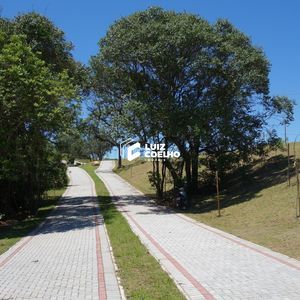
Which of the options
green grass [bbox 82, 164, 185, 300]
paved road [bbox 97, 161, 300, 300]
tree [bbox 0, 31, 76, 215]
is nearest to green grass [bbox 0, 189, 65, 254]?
tree [bbox 0, 31, 76, 215]

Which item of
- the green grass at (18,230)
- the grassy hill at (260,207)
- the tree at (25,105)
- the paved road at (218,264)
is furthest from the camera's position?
the tree at (25,105)

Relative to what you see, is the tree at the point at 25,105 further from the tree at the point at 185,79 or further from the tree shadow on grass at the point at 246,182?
the tree shadow on grass at the point at 246,182

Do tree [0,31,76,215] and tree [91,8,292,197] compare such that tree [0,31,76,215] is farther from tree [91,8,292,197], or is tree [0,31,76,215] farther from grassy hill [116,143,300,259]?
grassy hill [116,143,300,259]

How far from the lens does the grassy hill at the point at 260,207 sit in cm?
1478

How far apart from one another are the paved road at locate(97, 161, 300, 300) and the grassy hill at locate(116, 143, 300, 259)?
840mm

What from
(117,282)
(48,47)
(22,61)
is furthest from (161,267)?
(48,47)

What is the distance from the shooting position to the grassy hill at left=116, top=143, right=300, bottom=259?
1478 cm

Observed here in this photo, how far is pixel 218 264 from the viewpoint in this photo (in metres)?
10.6

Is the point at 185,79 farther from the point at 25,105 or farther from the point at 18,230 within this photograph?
the point at 18,230

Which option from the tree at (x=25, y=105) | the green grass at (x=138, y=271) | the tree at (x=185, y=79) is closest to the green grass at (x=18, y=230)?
the tree at (x=25, y=105)

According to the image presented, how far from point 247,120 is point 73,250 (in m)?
17.4

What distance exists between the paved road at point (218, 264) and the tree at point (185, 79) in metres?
8.37

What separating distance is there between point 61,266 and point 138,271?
6.54 ft

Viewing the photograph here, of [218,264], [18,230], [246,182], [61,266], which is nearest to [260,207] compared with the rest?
[246,182]
